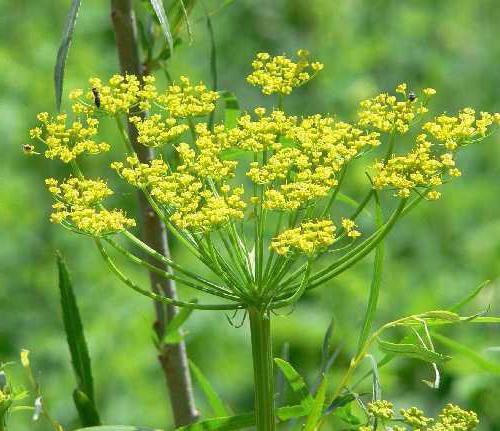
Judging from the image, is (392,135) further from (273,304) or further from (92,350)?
(92,350)

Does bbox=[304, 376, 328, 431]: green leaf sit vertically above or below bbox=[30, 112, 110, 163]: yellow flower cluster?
below

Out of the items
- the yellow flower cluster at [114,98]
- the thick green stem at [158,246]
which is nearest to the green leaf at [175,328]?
the thick green stem at [158,246]

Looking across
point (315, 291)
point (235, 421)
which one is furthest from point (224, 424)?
point (315, 291)

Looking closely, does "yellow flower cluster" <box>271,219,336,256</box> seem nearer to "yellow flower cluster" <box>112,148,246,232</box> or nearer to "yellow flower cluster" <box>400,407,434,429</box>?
"yellow flower cluster" <box>112,148,246,232</box>

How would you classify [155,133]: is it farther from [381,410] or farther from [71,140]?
[381,410]

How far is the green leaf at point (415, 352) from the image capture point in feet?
4.97

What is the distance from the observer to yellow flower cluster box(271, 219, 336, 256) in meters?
1.41

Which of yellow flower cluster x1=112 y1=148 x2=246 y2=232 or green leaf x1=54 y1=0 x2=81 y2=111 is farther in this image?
green leaf x1=54 y1=0 x2=81 y2=111

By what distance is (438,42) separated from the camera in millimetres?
7363

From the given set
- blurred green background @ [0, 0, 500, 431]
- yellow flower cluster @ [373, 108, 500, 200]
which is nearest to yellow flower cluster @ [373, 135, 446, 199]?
yellow flower cluster @ [373, 108, 500, 200]

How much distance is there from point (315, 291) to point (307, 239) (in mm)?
4137

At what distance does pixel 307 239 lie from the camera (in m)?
1.45

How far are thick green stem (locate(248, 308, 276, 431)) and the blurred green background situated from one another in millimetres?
2601

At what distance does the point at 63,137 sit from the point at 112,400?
3.55 metres
